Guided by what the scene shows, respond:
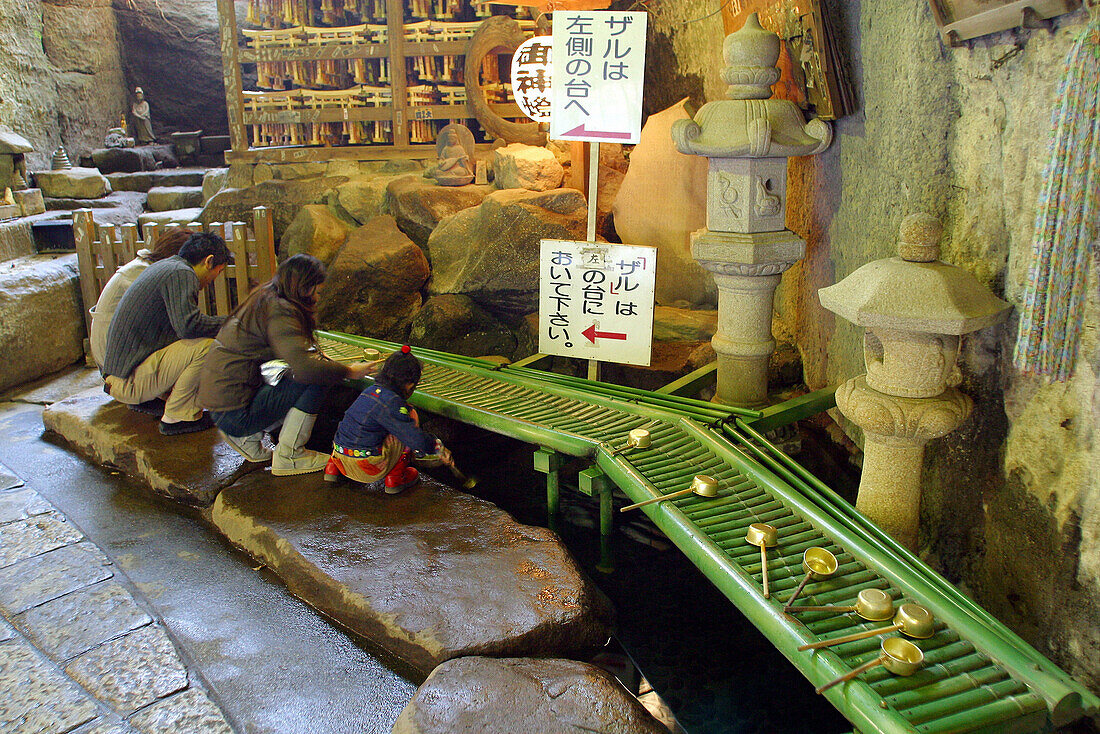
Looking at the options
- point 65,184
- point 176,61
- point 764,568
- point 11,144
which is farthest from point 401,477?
point 176,61

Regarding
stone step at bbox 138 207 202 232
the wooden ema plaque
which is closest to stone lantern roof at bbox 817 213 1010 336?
the wooden ema plaque

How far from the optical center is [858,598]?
2.83 meters

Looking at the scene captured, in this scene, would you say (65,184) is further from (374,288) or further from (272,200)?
(374,288)

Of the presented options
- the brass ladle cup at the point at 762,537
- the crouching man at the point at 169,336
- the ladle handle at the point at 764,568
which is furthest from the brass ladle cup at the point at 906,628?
the crouching man at the point at 169,336

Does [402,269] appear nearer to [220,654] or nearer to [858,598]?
[220,654]

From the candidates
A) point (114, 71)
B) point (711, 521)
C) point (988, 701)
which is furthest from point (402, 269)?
point (114, 71)

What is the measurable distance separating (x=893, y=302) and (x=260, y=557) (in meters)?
3.42

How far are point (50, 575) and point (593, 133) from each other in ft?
13.3

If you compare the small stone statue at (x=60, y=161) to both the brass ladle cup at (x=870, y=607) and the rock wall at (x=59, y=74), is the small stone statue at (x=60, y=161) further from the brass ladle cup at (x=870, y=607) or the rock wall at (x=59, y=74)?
the brass ladle cup at (x=870, y=607)

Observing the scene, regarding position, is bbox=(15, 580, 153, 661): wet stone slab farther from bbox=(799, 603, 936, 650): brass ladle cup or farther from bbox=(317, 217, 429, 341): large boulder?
bbox=(317, 217, 429, 341): large boulder

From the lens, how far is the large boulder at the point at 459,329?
7.17 metres

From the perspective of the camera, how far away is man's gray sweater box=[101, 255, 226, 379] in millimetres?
5328

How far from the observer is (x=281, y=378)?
5199 millimetres

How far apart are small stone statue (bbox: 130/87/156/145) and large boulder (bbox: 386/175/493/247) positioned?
27.7 ft
